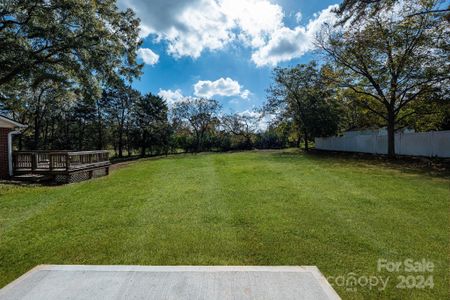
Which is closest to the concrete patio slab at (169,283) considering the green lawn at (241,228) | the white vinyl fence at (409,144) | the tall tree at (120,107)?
the green lawn at (241,228)

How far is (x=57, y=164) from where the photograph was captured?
1119cm

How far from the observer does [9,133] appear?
1177 cm

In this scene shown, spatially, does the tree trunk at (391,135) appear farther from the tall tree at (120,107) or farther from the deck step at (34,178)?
the tall tree at (120,107)

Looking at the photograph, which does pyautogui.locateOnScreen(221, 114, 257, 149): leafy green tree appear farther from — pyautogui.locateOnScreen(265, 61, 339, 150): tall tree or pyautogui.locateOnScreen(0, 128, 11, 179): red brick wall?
pyautogui.locateOnScreen(0, 128, 11, 179): red brick wall

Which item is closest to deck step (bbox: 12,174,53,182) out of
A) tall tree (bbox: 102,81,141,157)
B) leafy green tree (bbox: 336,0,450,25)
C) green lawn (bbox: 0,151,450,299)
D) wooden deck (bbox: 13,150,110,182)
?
wooden deck (bbox: 13,150,110,182)

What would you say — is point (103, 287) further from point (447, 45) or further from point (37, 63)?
point (447, 45)

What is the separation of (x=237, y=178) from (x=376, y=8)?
31.5 feet

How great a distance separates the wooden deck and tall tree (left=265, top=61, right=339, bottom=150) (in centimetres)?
1958

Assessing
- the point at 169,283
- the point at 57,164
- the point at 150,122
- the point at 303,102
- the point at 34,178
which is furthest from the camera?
the point at 150,122

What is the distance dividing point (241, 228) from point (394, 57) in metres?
16.5

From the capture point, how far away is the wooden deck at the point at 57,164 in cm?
1101

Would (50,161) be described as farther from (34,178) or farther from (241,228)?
(241,228)

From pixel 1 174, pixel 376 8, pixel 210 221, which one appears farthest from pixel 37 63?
pixel 376 8

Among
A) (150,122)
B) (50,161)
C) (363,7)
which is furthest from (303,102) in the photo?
(50,161)
